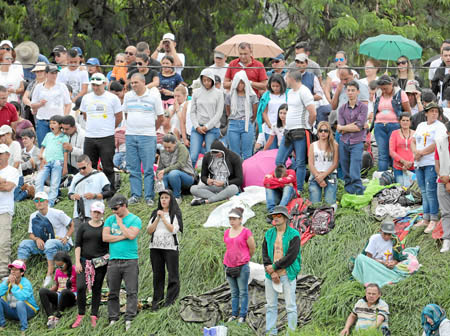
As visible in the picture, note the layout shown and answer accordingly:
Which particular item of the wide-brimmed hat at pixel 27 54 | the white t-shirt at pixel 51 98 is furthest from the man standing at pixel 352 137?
the wide-brimmed hat at pixel 27 54

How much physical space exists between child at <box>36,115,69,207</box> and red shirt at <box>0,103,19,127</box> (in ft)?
4.00

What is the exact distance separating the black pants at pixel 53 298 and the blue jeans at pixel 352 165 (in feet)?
14.8

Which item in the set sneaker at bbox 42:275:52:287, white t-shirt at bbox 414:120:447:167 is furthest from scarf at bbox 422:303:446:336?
sneaker at bbox 42:275:52:287

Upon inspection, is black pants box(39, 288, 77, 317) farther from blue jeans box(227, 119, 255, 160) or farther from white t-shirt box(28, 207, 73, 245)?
blue jeans box(227, 119, 255, 160)

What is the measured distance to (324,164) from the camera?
14.5 meters

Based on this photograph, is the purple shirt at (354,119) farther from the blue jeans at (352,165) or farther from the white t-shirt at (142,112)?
the white t-shirt at (142,112)

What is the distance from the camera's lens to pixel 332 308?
12.2 metres

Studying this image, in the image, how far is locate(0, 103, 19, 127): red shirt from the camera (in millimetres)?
16797

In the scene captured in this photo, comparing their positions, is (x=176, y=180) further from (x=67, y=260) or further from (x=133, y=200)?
(x=67, y=260)

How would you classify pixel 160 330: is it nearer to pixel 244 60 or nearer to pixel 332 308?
pixel 332 308

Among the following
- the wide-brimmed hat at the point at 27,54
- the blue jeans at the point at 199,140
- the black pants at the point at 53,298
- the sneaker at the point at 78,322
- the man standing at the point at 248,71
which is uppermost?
the wide-brimmed hat at the point at 27,54

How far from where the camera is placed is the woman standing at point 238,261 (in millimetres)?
12188

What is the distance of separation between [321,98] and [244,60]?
1487 millimetres

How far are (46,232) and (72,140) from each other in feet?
6.52
